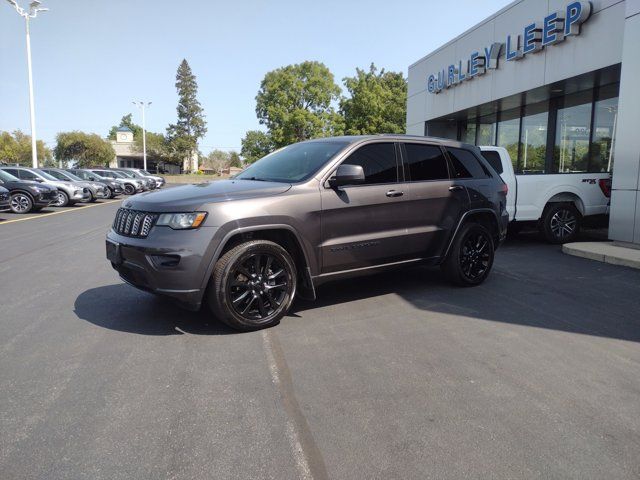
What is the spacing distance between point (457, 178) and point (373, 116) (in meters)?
49.9

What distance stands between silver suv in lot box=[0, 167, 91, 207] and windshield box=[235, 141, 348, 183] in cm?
1683

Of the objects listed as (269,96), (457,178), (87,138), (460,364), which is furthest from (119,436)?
(87,138)

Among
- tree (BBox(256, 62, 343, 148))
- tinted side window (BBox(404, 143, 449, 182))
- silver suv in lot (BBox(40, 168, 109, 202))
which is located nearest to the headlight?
tinted side window (BBox(404, 143, 449, 182))

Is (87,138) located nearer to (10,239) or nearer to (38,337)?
(10,239)

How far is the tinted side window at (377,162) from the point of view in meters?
5.25

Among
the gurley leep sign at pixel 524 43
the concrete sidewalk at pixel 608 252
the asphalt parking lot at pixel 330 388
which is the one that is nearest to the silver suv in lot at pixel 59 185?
the gurley leep sign at pixel 524 43

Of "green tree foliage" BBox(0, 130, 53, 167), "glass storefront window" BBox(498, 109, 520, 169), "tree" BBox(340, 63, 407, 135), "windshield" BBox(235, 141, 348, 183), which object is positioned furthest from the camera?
"green tree foliage" BBox(0, 130, 53, 167)

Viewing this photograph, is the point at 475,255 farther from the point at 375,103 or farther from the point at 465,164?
the point at 375,103

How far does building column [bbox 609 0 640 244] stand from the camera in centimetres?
924

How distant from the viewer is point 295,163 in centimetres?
539

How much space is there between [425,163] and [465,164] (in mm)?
811

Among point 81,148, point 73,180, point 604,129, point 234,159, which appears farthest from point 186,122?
point 604,129

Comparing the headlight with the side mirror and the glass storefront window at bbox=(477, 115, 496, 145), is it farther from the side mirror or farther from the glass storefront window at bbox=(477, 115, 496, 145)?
the glass storefront window at bbox=(477, 115, 496, 145)

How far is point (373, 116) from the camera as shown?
178 feet
